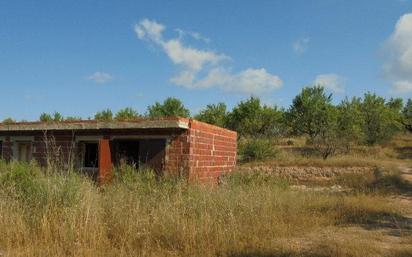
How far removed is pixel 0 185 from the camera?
7996mm

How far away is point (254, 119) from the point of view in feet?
133

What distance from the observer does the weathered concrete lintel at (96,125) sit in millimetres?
11677

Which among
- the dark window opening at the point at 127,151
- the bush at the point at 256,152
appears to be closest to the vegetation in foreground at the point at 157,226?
the dark window opening at the point at 127,151


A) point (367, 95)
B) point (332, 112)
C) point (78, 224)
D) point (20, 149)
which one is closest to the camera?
point (78, 224)

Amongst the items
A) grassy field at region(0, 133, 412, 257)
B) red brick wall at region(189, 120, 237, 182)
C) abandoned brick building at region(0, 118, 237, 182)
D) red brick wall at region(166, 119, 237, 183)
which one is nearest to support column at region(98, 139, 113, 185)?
abandoned brick building at region(0, 118, 237, 182)

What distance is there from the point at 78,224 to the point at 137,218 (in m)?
0.84

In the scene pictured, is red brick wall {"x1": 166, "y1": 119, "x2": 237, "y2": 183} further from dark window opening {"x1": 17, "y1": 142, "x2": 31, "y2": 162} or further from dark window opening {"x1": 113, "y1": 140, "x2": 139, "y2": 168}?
dark window opening {"x1": 17, "y1": 142, "x2": 31, "y2": 162}

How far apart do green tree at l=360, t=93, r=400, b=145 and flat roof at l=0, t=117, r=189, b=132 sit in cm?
2941

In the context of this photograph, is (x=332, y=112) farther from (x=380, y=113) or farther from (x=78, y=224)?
(x=78, y=224)

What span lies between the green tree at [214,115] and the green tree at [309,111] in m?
6.67

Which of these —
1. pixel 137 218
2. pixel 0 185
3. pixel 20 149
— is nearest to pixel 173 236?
pixel 137 218

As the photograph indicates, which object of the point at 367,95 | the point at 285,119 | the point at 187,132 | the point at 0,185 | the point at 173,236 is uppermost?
the point at 367,95

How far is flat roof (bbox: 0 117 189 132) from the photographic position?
11.7 metres

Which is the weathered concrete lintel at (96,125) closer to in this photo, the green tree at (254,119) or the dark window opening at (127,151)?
the dark window opening at (127,151)
